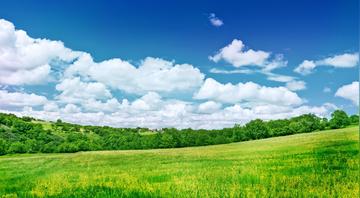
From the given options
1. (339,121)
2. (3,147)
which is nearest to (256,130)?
(339,121)

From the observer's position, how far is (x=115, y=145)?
127 feet

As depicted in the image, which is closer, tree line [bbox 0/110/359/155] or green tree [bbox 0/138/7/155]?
green tree [bbox 0/138/7/155]

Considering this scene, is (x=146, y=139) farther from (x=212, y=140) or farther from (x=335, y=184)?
(x=335, y=184)

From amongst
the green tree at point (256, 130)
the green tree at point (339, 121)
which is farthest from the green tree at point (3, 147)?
the green tree at point (339, 121)

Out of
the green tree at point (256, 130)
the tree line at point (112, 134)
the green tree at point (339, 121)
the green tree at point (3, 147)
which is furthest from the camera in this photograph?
the green tree at point (339, 121)

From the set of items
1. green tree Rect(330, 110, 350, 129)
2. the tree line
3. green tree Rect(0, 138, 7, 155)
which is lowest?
green tree Rect(0, 138, 7, 155)

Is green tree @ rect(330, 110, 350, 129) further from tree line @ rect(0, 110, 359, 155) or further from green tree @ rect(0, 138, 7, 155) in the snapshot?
green tree @ rect(0, 138, 7, 155)

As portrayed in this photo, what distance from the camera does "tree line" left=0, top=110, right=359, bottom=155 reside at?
2534 centimetres

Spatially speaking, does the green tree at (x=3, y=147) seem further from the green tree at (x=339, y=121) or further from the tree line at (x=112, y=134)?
the green tree at (x=339, y=121)

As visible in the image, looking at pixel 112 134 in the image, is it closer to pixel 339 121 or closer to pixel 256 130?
pixel 256 130

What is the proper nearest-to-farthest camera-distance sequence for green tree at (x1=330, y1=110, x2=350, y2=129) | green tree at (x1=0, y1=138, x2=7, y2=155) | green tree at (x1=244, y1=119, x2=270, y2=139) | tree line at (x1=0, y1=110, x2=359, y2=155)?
green tree at (x1=0, y1=138, x2=7, y2=155)
tree line at (x1=0, y1=110, x2=359, y2=155)
green tree at (x1=244, y1=119, x2=270, y2=139)
green tree at (x1=330, y1=110, x2=350, y2=129)

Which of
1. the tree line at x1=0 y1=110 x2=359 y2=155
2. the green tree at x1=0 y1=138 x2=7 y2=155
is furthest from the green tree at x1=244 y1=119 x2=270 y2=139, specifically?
the green tree at x1=0 y1=138 x2=7 y2=155

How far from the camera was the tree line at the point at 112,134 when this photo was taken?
2534 centimetres

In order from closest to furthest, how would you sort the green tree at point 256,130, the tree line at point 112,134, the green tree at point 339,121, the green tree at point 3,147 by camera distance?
the green tree at point 3,147, the tree line at point 112,134, the green tree at point 256,130, the green tree at point 339,121
